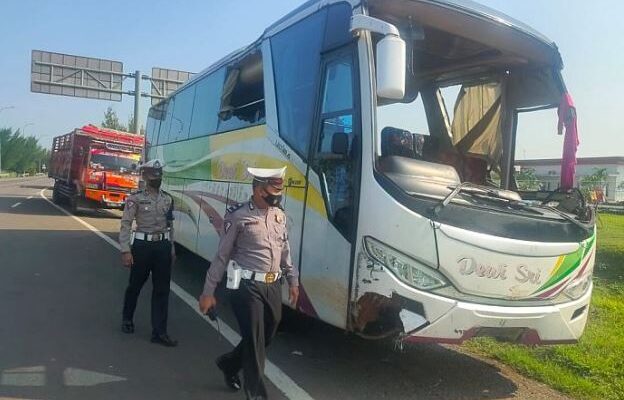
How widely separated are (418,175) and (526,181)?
6.95 ft

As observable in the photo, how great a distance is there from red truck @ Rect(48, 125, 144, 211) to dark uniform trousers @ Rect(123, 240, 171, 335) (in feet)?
51.1

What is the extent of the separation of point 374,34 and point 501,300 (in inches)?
91.9

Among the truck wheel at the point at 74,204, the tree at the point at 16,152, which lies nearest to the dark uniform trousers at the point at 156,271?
the truck wheel at the point at 74,204

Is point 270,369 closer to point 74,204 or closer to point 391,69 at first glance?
point 391,69

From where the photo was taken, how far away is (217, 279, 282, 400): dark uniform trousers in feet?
14.4

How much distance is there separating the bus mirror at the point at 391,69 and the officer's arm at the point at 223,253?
147 centimetres

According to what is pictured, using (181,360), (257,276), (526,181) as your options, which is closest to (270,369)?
(181,360)

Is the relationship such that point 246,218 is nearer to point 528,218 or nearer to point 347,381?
point 347,381

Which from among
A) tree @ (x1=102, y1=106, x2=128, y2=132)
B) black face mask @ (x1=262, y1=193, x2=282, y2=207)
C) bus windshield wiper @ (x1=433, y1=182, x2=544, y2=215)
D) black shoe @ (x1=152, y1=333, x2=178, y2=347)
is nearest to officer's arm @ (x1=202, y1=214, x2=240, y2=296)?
black face mask @ (x1=262, y1=193, x2=282, y2=207)

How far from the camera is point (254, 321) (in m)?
4.40

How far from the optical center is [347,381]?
17.3 feet

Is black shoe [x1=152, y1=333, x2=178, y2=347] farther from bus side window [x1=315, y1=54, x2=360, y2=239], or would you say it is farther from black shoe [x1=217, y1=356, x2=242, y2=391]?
bus side window [x1=315, y1=54, x2=360, y2=239]

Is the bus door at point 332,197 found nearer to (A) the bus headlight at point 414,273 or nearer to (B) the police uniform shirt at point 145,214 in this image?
(A) the bus headlight at point 414,273

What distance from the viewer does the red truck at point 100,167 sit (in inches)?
854
